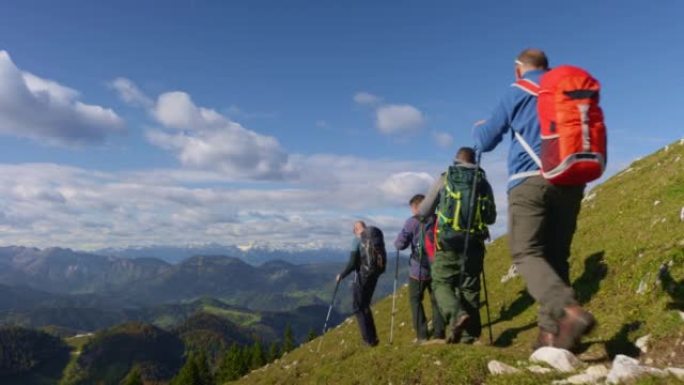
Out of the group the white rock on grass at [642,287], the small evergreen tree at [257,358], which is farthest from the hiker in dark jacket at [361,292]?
the small evergreen tree at [257,358]

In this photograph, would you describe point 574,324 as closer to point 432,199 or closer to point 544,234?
point 544,234

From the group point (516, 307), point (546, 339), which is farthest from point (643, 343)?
point (516, 307)

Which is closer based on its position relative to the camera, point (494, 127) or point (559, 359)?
point (559, 359)

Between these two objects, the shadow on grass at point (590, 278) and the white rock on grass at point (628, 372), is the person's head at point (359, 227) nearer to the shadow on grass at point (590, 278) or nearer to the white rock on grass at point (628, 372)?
the shadow on grass at point (590, 278)

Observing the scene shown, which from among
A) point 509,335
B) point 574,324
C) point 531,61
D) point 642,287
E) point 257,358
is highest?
point 531,61

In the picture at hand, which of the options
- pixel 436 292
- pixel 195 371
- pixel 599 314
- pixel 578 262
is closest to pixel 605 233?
pixel 578 262

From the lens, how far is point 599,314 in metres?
10.4

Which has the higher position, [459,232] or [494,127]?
[494,127]

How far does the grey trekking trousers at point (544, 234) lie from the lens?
643cm

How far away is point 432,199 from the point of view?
32.0 feet

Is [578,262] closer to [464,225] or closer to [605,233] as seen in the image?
[605,233]

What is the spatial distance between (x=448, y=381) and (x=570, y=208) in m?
3.06

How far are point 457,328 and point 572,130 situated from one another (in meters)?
4.47

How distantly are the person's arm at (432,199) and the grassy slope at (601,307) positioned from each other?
2.61 meters
